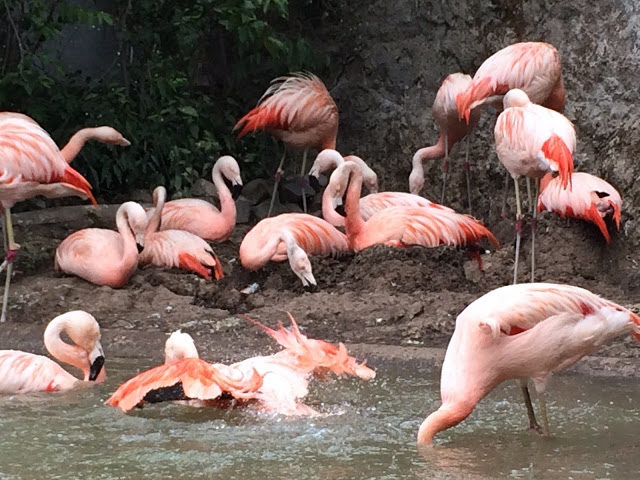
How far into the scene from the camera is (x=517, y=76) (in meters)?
6.50

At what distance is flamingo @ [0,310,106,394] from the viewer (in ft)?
13.3

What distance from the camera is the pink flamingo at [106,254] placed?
19.6 ft

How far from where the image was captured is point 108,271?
596cm

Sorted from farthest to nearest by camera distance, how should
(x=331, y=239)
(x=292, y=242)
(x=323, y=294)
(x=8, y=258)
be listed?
(x=331, y=239), (x=292, y=242), (x=8, y=258), (x=323, y=294)

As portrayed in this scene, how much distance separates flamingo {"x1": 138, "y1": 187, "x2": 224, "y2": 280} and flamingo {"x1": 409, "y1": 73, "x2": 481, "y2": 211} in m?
1.82

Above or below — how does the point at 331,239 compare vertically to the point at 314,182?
below

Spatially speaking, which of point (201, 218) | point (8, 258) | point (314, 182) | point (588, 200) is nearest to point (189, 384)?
point (8, 258)

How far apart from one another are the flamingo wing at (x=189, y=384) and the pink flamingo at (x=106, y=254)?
2.41 metres

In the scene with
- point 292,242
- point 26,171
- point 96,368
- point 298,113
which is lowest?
point 96,368

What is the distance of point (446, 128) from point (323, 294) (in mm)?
2288

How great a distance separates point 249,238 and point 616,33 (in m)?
2.58

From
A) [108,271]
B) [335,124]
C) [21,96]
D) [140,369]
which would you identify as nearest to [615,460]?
[140,369]

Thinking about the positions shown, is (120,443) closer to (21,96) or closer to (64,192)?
(64,192)

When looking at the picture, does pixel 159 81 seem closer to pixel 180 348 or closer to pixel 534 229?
pixel 534 229
